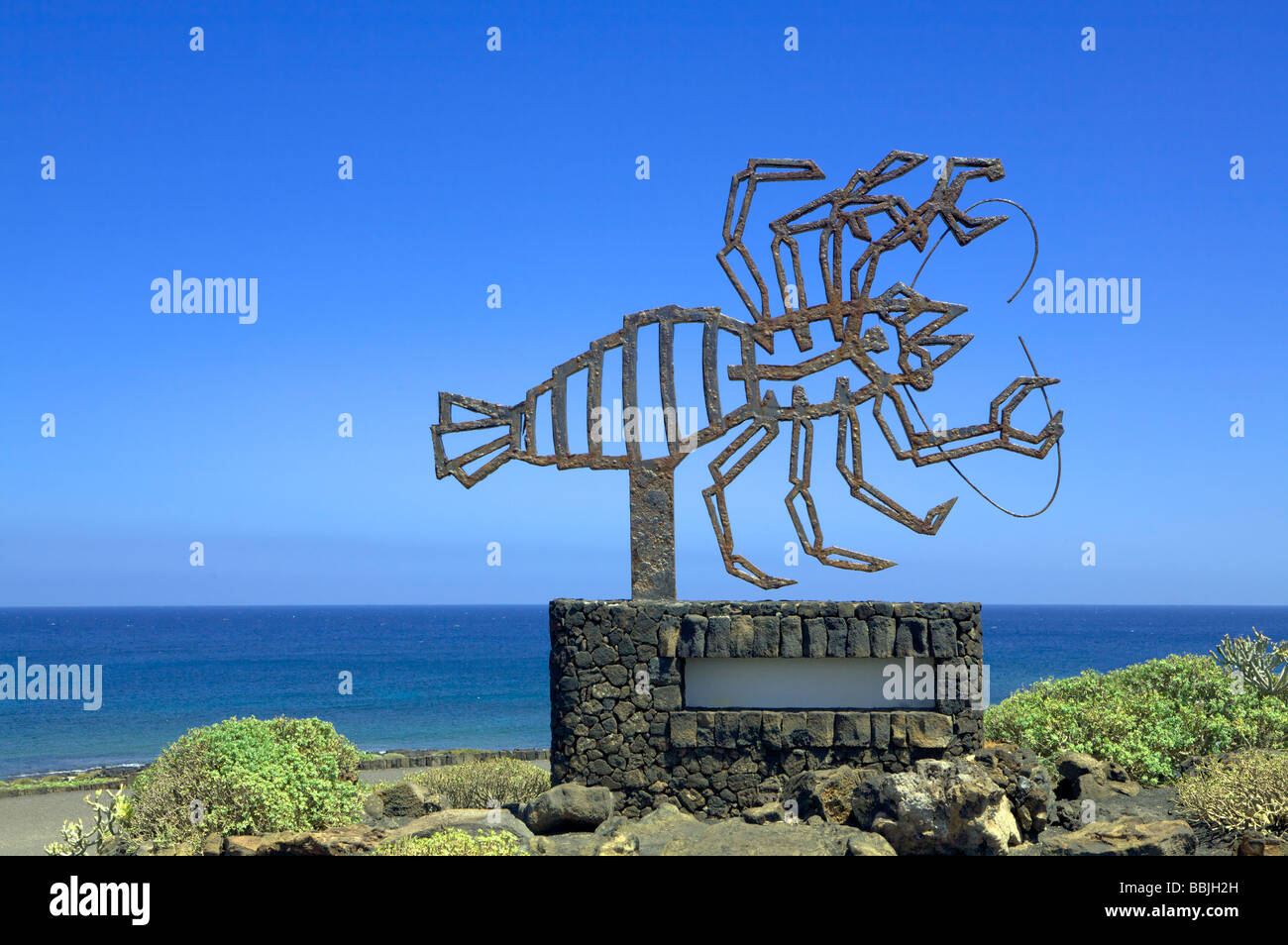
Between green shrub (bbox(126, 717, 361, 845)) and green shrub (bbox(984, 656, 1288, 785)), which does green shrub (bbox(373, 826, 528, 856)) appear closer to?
green shrub (bbox(126, 717, 361, 845))

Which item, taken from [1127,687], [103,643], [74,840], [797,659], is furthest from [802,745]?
[103,643]

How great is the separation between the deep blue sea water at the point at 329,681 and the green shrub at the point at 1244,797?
27.7 m

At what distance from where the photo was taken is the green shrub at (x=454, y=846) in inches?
370

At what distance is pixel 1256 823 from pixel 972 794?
281 centimetres

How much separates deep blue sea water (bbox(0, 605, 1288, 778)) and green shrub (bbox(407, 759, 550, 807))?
2165cm

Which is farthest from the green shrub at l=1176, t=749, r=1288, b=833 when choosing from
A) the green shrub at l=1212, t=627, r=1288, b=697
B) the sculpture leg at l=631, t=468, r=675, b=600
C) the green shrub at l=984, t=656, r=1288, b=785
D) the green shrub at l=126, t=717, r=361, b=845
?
the green shrub at l=126, t=717, r=361, b=845

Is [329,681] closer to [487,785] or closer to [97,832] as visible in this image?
[487,785]

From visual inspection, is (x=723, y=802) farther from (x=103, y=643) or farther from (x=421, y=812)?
(x=103, y=643)

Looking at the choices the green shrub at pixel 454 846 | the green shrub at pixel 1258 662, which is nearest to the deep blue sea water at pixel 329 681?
the green shrub at pixel 1258 662

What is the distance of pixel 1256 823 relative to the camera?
10.0 metres

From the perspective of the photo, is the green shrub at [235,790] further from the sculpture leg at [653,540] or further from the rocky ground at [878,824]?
the sculpture leg at [653,540]

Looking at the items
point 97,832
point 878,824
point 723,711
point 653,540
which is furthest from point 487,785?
point 878,824

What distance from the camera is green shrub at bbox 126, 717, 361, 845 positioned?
10.9 meters

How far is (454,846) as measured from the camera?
30.9 ft
